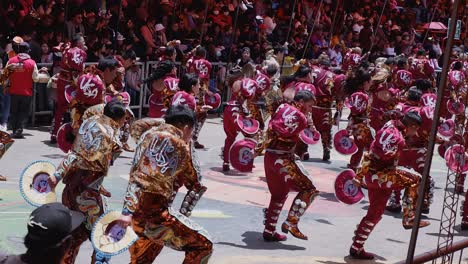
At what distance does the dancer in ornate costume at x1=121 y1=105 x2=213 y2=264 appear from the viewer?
21.8 feet

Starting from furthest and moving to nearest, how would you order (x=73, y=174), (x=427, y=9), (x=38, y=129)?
(x=427, y=9) < (x=38, y=129) < (x=73, y=174)

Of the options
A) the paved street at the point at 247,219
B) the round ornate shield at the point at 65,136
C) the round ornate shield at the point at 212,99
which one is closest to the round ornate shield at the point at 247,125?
the paved street at the point at 247,219

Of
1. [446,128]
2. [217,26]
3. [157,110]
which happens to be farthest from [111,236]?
[217,26]

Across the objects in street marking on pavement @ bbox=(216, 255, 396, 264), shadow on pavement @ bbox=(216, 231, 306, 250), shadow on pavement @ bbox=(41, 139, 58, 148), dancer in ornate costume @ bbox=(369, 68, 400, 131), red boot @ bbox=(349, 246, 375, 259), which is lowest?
street marking on pavement @ bbox=(216, 255, 396, 264)

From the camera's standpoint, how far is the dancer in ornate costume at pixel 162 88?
1331 cm

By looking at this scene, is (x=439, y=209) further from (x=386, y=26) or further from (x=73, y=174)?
(x=386, y=26)

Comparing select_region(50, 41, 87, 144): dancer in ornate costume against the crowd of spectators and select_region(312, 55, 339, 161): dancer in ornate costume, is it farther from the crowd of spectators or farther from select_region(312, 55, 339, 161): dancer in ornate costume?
select_region(312, 55, 339, 161): dancer in ornate costume

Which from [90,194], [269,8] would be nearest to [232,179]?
[90,194]

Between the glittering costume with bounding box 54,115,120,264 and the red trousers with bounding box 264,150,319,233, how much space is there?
97.4 inches

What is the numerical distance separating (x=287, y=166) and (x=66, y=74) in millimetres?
5889

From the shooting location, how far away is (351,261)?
30.8ft

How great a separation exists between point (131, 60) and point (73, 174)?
8.56 metres

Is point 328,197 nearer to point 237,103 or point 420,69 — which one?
point 237,103

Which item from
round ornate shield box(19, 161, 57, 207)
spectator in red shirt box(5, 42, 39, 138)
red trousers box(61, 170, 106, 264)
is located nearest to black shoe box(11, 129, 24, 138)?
spectator in red shirt box(5, 42, 39, 138)
